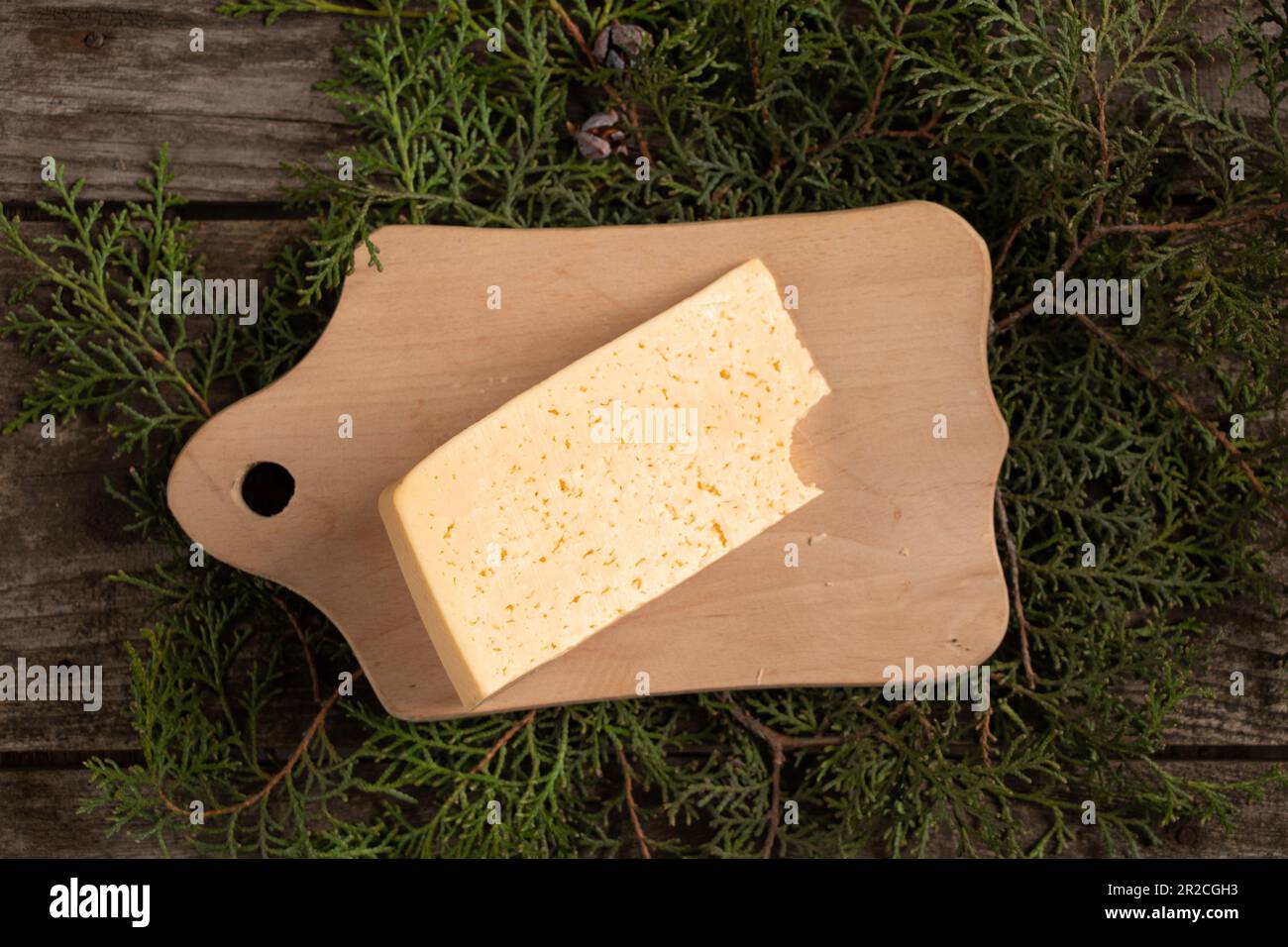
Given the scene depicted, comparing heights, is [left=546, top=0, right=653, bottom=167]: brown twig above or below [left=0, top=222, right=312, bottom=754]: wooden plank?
above

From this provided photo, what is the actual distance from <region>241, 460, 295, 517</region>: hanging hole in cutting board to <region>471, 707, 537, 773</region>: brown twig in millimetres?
696

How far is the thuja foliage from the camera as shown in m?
2.17

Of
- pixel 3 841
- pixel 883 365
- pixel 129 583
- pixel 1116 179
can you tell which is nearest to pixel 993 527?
pixel 883 365

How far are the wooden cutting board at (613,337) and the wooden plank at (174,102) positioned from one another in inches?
20.3

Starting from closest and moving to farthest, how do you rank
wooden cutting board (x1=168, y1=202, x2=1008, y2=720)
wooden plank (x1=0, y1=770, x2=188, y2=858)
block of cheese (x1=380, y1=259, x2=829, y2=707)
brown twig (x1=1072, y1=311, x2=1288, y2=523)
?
block of cheese (x1=380, y1=259, x2=829, y2=707), wooden cutting board (x1=168, y1=202, x2=1008, y2=720), brown twig (x1=1072, y1=311, x2=1288, y2=523), wooden plank (x1=0, y1=770, x2=188, y2=858)

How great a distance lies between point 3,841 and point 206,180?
158cm

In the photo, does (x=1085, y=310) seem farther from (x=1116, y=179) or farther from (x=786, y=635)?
(x=786, y=635)

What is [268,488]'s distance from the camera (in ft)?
7.24

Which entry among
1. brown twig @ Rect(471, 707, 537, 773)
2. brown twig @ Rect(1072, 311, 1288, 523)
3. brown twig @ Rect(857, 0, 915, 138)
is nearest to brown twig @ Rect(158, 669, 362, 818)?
brown twig @ Rect(471, 707, 537, 773)

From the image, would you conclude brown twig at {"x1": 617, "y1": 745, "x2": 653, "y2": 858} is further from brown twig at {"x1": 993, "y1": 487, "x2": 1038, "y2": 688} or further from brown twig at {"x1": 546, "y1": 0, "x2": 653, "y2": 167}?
brown twig at {"x1": 546, "y1": 0, "x2": 653, "y2": 167}

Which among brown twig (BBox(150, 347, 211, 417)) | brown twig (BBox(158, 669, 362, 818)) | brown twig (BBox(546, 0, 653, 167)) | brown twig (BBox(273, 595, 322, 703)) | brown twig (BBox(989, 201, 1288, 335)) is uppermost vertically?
brown twig (BBox(546, 0, 653, 167))

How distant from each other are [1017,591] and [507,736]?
3.82 feet

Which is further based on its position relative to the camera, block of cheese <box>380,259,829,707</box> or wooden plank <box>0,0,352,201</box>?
wooden plank <box>0,0,352,201</box>

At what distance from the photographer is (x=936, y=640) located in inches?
83.2
